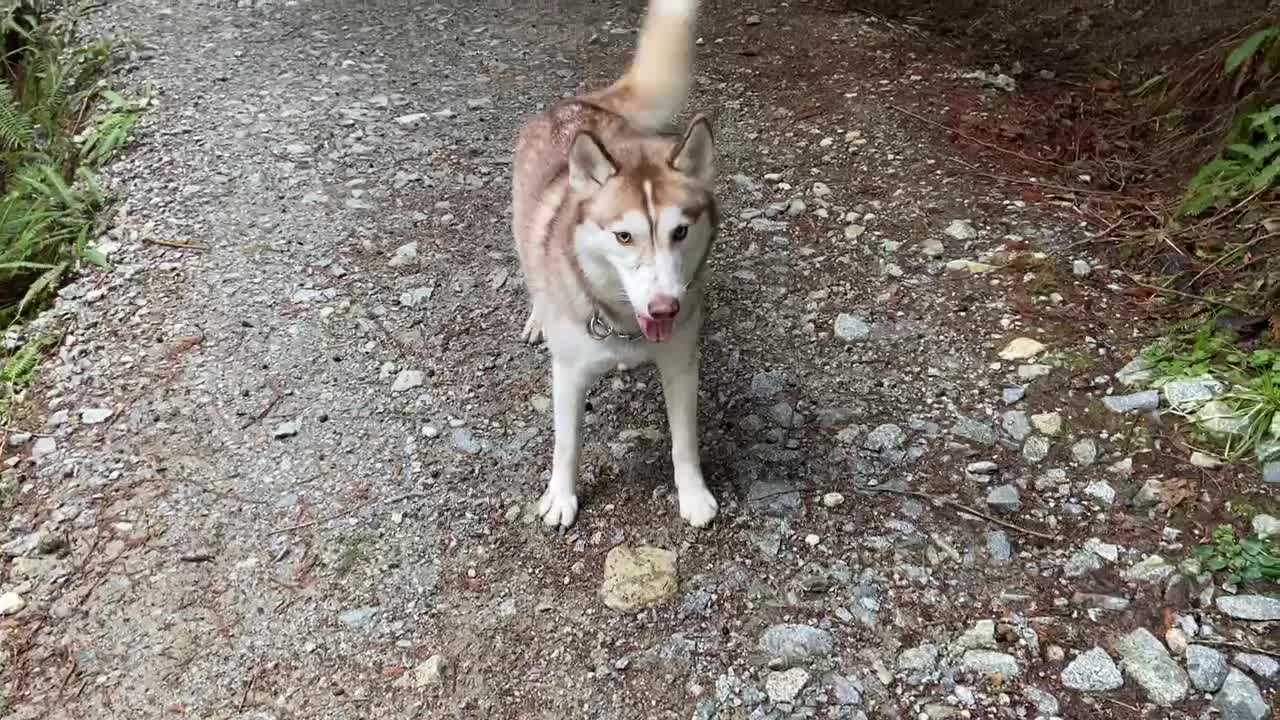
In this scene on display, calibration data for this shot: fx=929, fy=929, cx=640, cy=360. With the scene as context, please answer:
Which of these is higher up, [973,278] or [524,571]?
[973,278]

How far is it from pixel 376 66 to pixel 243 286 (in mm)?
2539

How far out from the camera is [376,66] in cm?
628

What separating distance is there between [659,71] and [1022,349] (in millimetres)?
1785

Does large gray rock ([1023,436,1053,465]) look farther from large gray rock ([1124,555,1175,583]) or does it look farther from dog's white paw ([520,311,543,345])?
dog's white paw ([520,311,543,345])

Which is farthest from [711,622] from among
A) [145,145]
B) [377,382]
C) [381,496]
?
[145,145]

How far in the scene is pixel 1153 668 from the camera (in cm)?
258

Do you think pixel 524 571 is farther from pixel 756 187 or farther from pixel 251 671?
pixel 756 187

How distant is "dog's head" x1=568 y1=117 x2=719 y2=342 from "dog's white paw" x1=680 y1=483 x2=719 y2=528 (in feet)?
2.30

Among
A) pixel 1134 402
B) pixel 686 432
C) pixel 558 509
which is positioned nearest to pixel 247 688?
pixel 558 509

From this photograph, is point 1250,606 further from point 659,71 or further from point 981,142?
point 981,142

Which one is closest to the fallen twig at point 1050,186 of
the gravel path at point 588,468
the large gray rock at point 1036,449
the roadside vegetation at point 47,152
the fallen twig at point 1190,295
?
the gravel path at point 588,468

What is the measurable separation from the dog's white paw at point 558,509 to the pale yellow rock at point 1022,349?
1.80m

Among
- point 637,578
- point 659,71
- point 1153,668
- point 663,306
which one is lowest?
point 637,578

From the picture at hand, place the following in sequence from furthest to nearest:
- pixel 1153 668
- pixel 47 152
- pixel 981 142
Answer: pixel 47 152, pixel 981 142, pixel 1153 668
